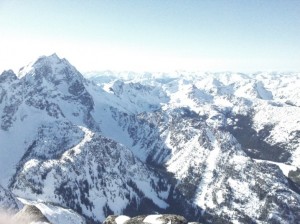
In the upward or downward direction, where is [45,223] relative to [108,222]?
upward

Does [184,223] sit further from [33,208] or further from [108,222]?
[33,208]

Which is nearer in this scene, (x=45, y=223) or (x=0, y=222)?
(x=0, y=222)

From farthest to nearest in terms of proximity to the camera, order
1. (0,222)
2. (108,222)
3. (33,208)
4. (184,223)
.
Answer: (108,222) → (184,223) → (33,208) → (0,222)

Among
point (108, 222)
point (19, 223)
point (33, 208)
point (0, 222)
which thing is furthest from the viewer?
point (108, 222)

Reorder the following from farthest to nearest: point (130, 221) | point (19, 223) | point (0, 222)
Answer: point (130, 221)
point (19, 223)
point (0, 222)

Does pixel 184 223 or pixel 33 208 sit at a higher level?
pixel 33 208

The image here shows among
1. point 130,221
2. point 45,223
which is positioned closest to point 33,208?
point 45,223

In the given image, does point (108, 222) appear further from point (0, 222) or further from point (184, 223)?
point (0, 222)

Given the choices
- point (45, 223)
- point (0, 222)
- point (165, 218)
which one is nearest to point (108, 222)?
point (165, 218)

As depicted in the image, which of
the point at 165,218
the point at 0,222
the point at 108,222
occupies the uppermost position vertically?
the point at 0,222

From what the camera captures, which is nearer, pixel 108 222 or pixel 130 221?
pixel 130 221
